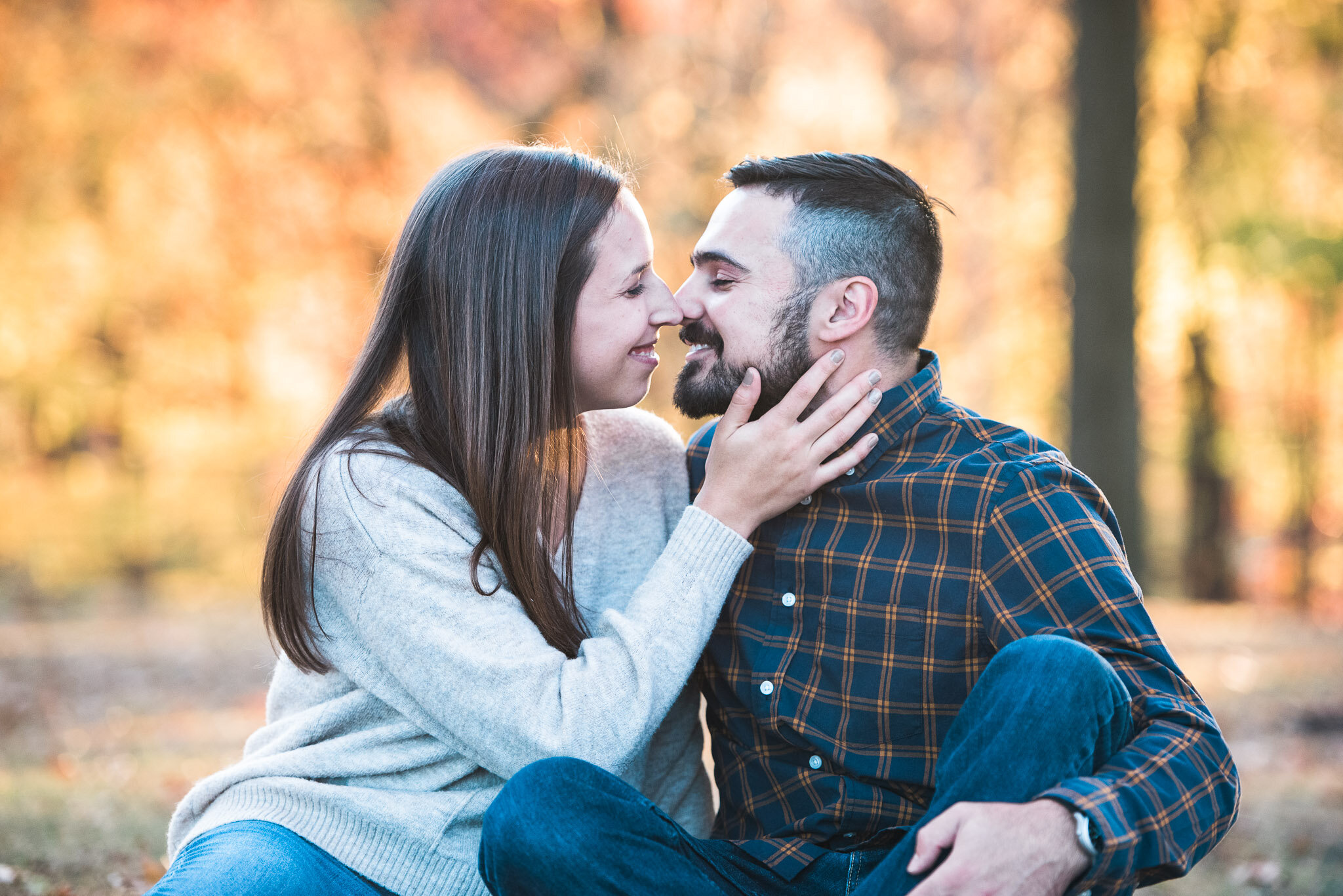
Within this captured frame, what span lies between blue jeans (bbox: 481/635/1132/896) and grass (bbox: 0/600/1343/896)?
1827 mm

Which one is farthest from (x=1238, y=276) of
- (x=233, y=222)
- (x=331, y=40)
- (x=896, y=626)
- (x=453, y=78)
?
(x=896, y=626)

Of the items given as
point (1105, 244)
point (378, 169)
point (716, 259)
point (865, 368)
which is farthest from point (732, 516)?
point (378, 169)

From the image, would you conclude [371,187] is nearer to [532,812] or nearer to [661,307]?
[661,307]

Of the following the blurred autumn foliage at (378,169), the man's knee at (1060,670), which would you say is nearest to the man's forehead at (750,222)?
the man's knee at (1060,670)

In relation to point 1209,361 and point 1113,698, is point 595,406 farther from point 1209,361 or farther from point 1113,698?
point 1209,361

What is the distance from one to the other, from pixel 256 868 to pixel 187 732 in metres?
4.27

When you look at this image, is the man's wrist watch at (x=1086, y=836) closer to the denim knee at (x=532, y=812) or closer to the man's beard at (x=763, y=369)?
the denim knee at (x=532, y=812)

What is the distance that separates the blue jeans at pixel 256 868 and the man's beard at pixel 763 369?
1.24m

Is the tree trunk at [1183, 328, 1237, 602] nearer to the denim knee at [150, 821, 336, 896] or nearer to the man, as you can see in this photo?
the man

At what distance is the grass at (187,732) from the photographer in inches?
140

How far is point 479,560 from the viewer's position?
2385 mm

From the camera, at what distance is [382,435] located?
2.50m

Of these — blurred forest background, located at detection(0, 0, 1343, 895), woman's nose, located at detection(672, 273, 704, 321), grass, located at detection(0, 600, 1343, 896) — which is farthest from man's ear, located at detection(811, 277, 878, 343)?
blurred forest background, located at detection(0, 0, 1343, 895)

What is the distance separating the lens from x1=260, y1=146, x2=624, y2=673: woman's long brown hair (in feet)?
7.97
